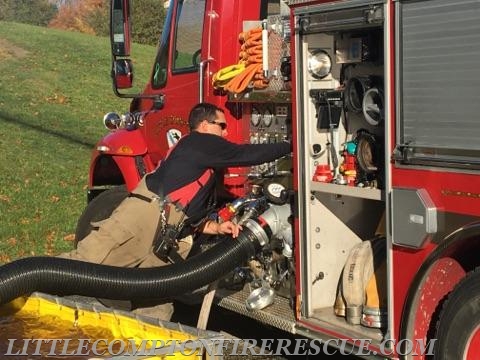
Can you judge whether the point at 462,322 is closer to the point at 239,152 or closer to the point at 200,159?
the point at 239,152

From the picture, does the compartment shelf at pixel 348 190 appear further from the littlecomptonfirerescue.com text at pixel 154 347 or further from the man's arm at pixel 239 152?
the littlecomptonfirerescue.com text at pixel 154 347

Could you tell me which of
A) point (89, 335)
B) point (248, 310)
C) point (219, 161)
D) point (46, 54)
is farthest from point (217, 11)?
point (46, 54)

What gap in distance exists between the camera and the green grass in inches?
406

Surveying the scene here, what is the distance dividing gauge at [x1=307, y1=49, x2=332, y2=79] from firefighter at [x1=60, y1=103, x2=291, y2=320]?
2.15 ft

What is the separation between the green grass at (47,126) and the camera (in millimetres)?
10312

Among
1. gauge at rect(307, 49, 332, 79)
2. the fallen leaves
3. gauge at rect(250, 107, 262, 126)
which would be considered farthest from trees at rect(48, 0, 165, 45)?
gauge at rect(307, 49, 332, 79)

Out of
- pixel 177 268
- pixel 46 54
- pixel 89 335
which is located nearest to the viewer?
pixel 89 335

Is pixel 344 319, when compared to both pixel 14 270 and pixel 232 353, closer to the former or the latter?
pixel 232 353

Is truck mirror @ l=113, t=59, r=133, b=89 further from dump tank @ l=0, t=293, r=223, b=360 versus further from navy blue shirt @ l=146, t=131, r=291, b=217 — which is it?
dump tank @ l=0, t=293, r=223, b=360

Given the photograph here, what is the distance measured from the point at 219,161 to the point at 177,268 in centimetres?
76

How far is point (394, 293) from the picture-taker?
3961mm

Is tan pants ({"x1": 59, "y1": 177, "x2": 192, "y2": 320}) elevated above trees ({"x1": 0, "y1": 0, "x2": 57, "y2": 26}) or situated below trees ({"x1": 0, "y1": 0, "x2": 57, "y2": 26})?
below

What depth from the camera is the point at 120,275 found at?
15.7 feet

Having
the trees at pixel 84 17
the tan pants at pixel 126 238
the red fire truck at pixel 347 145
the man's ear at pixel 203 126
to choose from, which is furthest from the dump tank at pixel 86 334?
the trees at pixel 84 17
